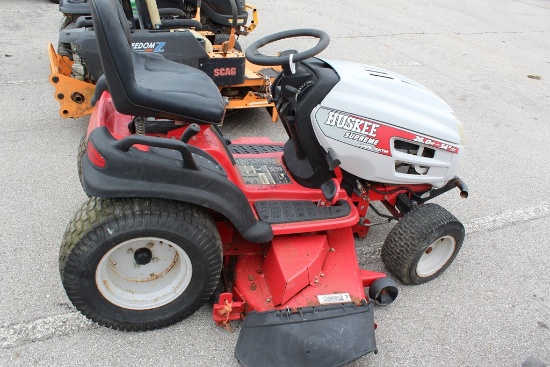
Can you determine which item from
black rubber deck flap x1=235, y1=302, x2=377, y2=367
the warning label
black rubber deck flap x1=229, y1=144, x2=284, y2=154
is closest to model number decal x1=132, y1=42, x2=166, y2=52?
black rubber deck flap x1=229, y1=144, x2=284, y2=154

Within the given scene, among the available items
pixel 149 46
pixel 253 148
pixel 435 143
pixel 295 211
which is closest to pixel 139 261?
pixel 295 211

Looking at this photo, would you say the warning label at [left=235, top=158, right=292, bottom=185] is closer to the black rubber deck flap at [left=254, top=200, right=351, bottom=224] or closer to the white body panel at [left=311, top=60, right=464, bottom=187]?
the black rubber deck flap at [left=254, top=200, right=351, bottom=224]

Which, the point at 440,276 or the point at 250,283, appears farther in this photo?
the point at 440,276

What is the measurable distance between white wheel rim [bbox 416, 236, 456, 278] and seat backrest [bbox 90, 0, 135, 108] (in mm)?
1735

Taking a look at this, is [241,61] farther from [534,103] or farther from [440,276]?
[534,103]

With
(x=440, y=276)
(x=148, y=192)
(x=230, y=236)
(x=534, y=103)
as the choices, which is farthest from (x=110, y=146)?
(x=534, y=103)

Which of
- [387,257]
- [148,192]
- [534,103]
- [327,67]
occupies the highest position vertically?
[327,67]

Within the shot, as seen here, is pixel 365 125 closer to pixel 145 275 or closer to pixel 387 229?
pixel 387 229

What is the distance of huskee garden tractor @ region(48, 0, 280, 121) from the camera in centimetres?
361

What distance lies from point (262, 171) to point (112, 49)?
1084 millimetres

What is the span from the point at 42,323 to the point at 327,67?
1.82 m

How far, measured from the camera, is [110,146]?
6.23ft

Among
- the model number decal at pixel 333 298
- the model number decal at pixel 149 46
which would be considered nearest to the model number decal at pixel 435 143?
the model number decal at pixel 333 298

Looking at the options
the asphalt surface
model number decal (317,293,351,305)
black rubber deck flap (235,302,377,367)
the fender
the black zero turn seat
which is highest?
the black zero turn seat
